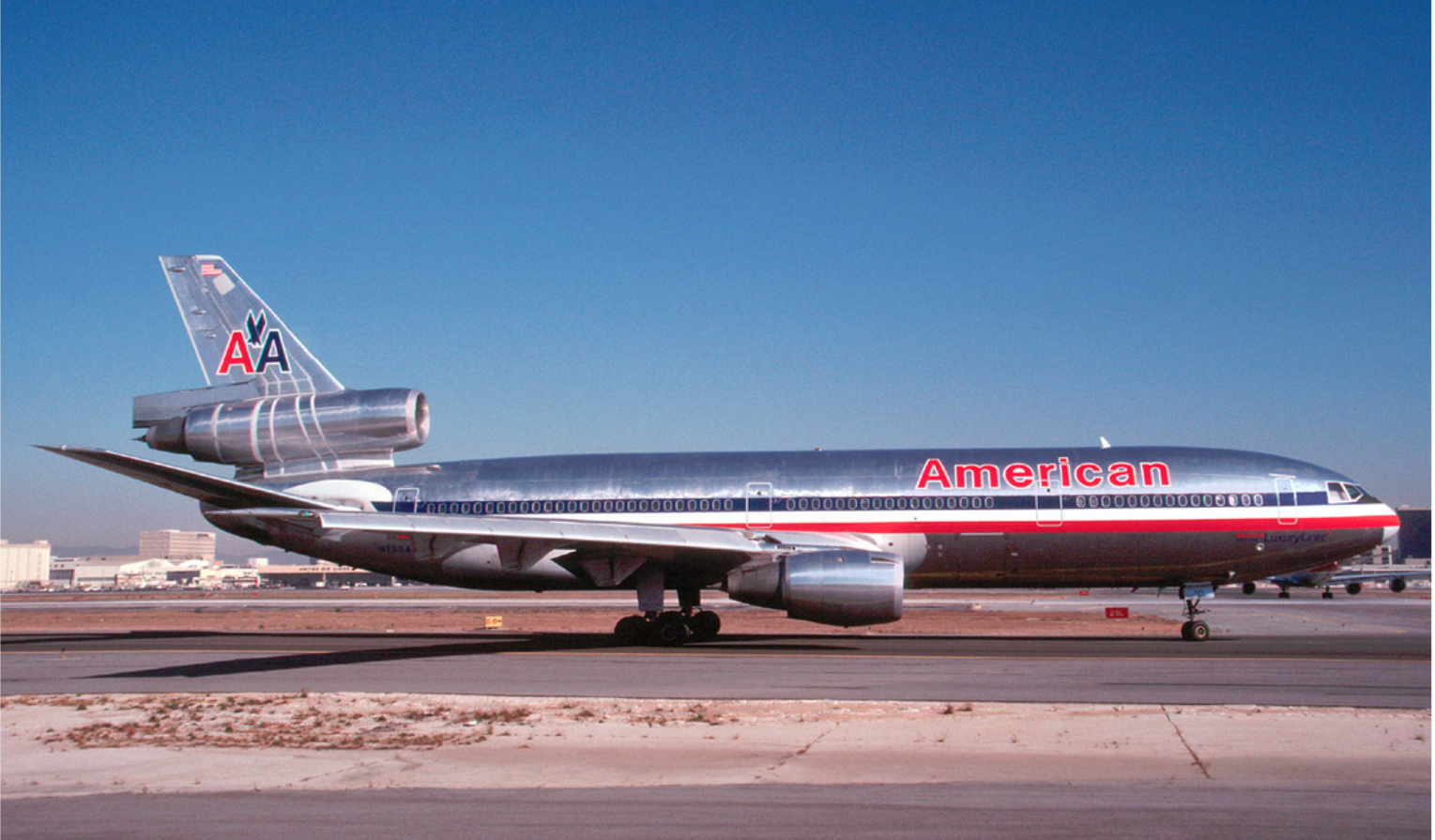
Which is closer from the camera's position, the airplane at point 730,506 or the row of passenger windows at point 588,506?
the airplane at point 730,506

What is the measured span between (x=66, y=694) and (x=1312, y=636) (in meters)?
23.9

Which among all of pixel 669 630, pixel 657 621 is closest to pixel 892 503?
pixel 669 630

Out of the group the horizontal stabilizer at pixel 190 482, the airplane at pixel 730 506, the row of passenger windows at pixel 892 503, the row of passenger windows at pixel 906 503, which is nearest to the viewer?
the horizontal stabilizer at pixel 190 482

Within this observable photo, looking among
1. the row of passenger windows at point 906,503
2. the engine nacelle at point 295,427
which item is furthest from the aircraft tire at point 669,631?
the engine nacelle at point 295,427

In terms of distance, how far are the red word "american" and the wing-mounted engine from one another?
11.4 metres

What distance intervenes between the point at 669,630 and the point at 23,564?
686 feet

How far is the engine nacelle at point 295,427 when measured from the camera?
23.3 metres

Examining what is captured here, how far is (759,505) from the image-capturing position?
22266 mm

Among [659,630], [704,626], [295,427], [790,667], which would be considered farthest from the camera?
[295,427]

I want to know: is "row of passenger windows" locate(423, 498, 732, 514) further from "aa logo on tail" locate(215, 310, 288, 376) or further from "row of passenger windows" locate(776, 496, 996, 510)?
"aa logo on tail" locate(215, 310, 288, 376)

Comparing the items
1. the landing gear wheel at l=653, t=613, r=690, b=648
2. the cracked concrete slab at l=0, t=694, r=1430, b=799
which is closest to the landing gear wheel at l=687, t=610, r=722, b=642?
the landing gear wheel at l=653, t=613, r=690, b=648

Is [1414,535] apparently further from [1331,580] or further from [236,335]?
[236,335]

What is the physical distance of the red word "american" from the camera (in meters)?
21.8

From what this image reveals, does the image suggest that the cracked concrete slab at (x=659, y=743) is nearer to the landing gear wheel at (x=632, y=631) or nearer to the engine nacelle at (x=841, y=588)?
the engine nacelle at (x=841, y=588)
